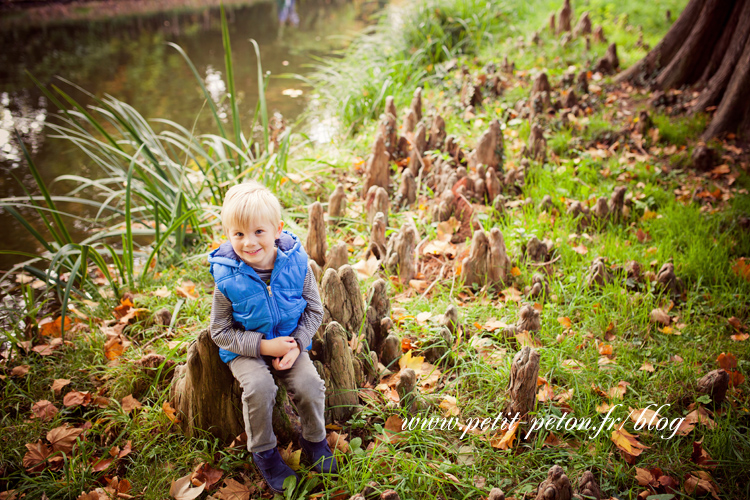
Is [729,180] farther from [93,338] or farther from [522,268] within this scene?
[93,338]

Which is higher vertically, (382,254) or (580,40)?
(580,40)

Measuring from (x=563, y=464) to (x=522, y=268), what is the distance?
4.70ft

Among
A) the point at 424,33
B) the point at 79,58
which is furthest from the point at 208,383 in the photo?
the point at 79,58

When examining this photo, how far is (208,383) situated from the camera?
2.01 metres

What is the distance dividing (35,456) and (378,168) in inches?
120

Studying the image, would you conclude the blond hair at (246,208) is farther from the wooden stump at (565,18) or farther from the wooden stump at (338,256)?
the wooden stump at (565,18)

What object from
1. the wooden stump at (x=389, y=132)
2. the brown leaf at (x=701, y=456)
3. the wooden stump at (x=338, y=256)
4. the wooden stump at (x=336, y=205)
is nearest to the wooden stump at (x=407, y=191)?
the wooden stump at (x=336, y=205)

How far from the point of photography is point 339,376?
7.11 ft

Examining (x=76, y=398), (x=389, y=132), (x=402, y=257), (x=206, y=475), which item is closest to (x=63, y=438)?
→ (x=76, y=398)

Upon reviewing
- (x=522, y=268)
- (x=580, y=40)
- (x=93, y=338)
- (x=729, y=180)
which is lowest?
(x=93, y=338)

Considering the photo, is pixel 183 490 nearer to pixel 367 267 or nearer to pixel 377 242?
pixel 367 267

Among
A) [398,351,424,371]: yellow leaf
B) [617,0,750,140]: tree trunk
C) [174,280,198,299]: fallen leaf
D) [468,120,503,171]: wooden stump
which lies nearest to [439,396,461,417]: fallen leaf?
[398,351,424,371]: yellow leaf

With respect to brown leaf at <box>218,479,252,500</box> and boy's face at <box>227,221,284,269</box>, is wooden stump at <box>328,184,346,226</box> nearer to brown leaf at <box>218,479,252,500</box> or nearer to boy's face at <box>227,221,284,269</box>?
boy's face at <box>227,221,284,269</box>

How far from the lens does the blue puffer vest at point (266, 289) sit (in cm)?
Answer: 190
